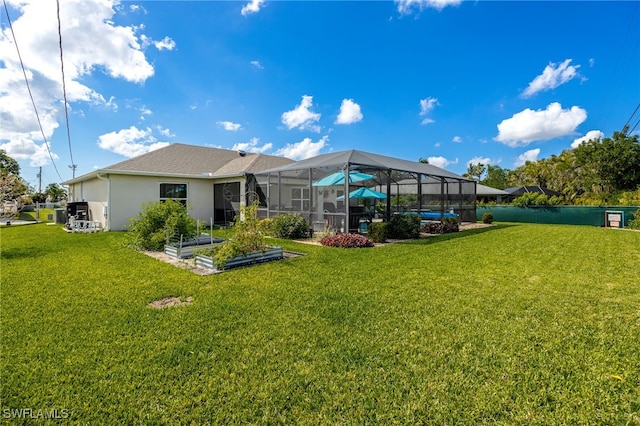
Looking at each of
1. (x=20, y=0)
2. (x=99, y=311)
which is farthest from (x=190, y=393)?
(x=20, y=0)

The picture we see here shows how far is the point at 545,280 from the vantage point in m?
5.50

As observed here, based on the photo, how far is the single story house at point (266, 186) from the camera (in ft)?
38.5

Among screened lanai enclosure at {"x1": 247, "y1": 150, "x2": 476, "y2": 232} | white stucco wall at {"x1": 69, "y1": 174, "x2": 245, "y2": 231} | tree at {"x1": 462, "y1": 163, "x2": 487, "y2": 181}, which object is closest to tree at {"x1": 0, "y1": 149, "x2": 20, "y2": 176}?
white stucco wall at {"x1": 69, "y1": 174, "x2": 245, "y2": 231}

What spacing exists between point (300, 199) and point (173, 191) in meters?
7.27

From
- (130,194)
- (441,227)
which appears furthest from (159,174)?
(441,227)

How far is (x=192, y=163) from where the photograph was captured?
17250 millimetres

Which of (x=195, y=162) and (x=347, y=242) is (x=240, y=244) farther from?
(x=195, y=162)

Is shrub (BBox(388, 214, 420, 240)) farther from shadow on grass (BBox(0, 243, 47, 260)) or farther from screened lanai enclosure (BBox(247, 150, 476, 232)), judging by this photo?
shadow on grass (BBox(0, 243, 47, 260))

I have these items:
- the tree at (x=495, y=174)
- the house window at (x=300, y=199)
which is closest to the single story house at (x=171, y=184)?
the house window at (x=300, y=199)

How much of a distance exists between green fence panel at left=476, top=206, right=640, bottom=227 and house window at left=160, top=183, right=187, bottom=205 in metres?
19.7

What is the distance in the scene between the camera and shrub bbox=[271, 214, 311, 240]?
1128cm

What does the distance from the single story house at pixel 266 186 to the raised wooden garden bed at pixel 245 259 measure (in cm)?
376

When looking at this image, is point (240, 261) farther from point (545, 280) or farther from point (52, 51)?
point (52, 51)

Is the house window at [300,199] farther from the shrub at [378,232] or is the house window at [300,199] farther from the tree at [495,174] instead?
the tree at [495,174]
